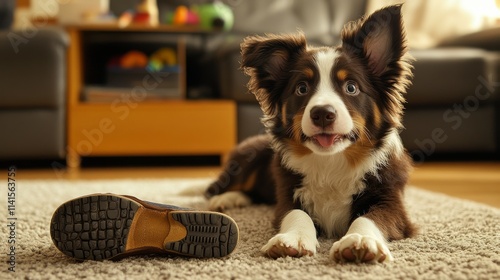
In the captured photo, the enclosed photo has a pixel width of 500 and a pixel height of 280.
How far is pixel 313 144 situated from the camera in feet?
5.58

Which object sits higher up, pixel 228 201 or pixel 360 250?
pixel 360 250

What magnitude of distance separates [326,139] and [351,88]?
7.6 inches

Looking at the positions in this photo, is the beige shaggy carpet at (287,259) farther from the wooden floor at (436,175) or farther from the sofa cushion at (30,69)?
the sofa cushion at (30,69)

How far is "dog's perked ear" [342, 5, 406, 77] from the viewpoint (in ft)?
6.02

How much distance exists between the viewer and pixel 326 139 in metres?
1.67

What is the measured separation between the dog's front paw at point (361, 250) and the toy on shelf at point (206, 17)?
343 centimetres

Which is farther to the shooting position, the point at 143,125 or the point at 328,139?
the point at 143,125

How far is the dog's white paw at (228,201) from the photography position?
2.34 meters

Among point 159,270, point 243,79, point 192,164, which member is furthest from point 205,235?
point 192,164

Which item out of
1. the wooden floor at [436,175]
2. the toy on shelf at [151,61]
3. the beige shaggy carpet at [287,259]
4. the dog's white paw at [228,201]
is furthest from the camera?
the toy on shelf at [151,61]
